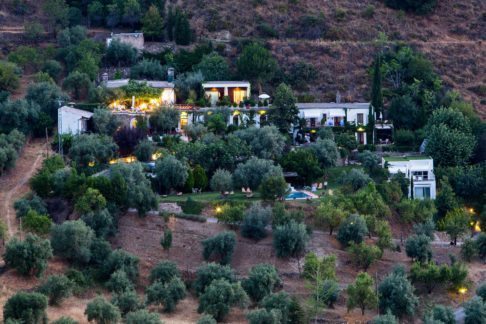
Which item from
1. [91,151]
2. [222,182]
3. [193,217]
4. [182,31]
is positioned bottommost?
[193,217]

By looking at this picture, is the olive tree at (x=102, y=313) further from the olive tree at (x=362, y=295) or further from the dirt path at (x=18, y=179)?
the olive tree at (x=362, y=295)

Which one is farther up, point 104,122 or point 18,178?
point 104,122

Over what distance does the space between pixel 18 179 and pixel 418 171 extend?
20.1 metres

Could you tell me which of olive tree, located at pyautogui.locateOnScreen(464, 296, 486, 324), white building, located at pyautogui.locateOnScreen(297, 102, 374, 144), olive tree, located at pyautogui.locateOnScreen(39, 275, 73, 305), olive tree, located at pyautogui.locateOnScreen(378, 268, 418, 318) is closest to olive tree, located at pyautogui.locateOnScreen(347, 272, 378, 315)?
olive tree, located at pyautogui.locateOnScreen(378, 268, 418, 318)

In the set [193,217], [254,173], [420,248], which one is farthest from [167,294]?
[420,248]

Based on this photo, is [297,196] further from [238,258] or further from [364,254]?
[364,254]

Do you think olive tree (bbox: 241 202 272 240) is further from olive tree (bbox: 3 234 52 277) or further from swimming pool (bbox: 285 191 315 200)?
olive tree (bbox: 3 234 52 277)

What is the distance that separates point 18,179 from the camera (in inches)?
2581

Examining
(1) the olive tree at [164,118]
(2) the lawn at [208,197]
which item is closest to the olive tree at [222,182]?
(2) the lawn at [208,197]

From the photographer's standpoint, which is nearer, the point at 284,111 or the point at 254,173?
the point at 254,173

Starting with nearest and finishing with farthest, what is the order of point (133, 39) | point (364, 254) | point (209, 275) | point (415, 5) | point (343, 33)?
point (209, 275), point (364, 254), point (133, 39), point (343, 33), point (415, 5)

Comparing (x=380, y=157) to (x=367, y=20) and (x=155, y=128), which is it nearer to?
(x=155, y=128)

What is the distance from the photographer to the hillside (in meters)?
79.2

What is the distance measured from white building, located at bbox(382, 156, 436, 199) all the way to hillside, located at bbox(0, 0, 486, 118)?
975 cm
